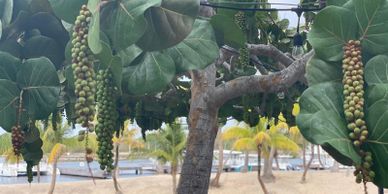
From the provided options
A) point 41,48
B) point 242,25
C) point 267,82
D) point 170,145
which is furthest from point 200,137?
point 170,145

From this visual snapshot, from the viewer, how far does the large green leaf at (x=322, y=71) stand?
6.43 ft

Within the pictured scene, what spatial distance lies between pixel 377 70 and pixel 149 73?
0.82 metres

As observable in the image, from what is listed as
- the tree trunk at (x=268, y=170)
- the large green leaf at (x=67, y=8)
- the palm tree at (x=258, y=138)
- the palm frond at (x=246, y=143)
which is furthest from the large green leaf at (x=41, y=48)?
the tree trunk at (x=268, y=170)

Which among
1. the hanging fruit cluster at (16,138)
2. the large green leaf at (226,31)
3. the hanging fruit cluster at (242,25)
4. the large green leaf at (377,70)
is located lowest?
the hanging fruit cluster at (16,138)

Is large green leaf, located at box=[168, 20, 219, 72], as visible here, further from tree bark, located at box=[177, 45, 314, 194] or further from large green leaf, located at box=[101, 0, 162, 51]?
tree bark, located at box=[177, 45, 314, 194]

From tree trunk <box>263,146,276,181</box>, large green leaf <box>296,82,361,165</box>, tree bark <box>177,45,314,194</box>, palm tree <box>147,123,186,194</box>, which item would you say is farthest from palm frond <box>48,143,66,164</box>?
large green leaf <box>296,82,361,165</box>

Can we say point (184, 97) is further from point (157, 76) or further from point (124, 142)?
point (124, 142)

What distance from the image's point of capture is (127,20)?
183 centimetres

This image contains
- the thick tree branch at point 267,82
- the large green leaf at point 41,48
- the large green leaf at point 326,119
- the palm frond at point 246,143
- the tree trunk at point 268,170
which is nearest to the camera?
the large green leaf at point 326,119

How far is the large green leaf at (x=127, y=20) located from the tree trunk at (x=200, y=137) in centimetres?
190

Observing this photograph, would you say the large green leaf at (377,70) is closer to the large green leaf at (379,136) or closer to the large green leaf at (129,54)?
the large green leaf at (379,136)

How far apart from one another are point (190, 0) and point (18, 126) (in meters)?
0.86

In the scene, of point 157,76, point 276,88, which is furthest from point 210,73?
point 157,76

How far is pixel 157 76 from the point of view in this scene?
81.7 inches
